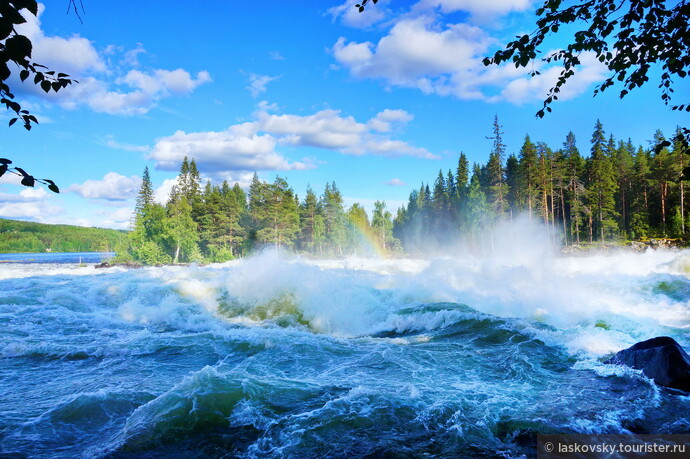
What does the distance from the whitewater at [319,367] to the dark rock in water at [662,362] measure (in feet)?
0.81

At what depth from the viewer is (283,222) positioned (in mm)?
60906

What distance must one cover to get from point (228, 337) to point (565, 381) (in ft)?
26.1

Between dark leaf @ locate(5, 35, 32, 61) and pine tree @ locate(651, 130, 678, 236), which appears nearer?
dark leaf @ locate(5, 35, 32, 61)

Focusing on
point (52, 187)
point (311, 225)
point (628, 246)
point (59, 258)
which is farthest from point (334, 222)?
point (52, 187)

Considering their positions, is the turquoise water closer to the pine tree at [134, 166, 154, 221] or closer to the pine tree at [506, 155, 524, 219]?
the pine tree at [134, 166, 154, 221]

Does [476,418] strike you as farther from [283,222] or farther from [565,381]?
[283,222]

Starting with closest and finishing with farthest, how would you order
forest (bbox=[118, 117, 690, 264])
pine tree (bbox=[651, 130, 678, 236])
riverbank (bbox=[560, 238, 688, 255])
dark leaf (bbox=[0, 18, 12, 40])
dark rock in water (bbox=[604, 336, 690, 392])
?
1. dark leaf (bbox=[0, 18, 12, 40])
2. dark rock in water (bbox=[604, 336, 690, 392])
3. riverbank (bbox=[560, 238, 688, 255])
4. pine tree (bbox=[651, 130, 678, 236])
5. forest (bbox=[118, 117, 690, 264])

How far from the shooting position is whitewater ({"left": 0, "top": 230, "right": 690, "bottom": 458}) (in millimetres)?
4805

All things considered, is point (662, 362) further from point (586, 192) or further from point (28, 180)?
point (586, 192)

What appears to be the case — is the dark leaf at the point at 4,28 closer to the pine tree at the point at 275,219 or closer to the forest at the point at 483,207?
the forest at the point at 483,207

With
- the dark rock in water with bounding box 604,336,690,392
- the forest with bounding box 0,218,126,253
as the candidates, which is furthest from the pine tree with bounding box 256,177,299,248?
the forest with bounding box 0,218,126,253

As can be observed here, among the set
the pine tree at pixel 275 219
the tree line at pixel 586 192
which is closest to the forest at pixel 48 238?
the pine tree at pixel 275 219

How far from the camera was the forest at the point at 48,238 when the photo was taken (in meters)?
141

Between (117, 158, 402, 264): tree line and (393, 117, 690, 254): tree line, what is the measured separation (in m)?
27.3
